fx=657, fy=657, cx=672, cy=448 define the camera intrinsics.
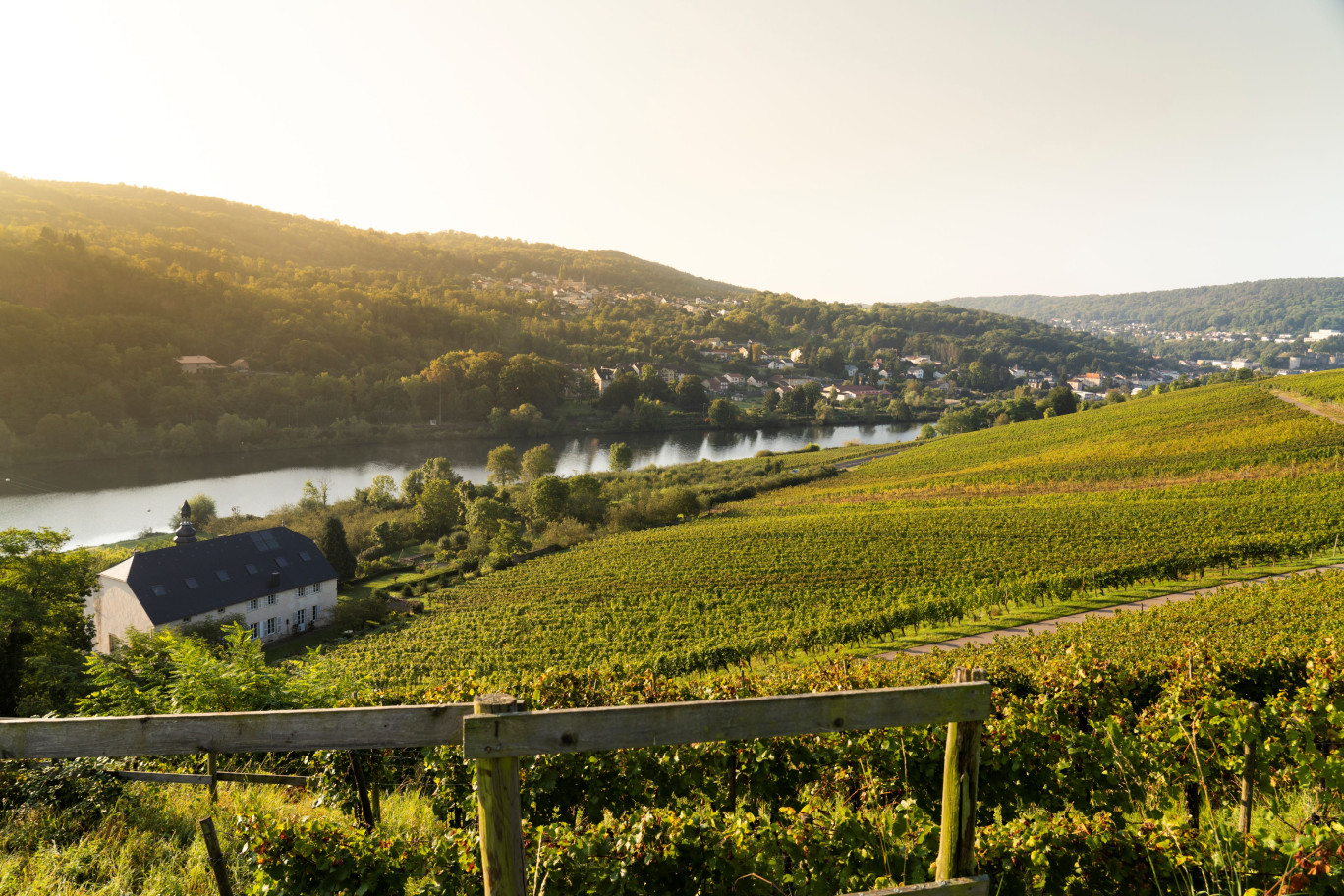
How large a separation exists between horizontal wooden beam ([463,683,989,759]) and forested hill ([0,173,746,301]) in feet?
374

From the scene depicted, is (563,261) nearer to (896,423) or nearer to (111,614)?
(896,423)

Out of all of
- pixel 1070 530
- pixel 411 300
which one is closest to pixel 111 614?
pixel 1070 530

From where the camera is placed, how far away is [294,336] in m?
81.8

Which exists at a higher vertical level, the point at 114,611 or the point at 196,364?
the point at 196,364

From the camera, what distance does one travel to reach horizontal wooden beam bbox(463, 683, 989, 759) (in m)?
1.77

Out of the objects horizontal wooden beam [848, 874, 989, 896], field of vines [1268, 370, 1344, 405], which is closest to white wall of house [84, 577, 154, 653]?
horizontal wooden beam [848, 874, 989, 896]

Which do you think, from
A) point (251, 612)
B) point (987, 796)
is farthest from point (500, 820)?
point (251, 612)

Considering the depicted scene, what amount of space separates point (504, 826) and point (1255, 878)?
9.42 feet

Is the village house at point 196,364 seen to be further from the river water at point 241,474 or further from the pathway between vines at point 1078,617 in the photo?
the pathway between vines at point 1078,617

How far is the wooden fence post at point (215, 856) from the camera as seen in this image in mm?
2432

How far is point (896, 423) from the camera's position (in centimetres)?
8956

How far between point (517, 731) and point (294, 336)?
307 ft

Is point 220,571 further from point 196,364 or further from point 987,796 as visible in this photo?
point 196,364

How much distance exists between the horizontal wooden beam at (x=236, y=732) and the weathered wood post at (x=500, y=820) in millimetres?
173
